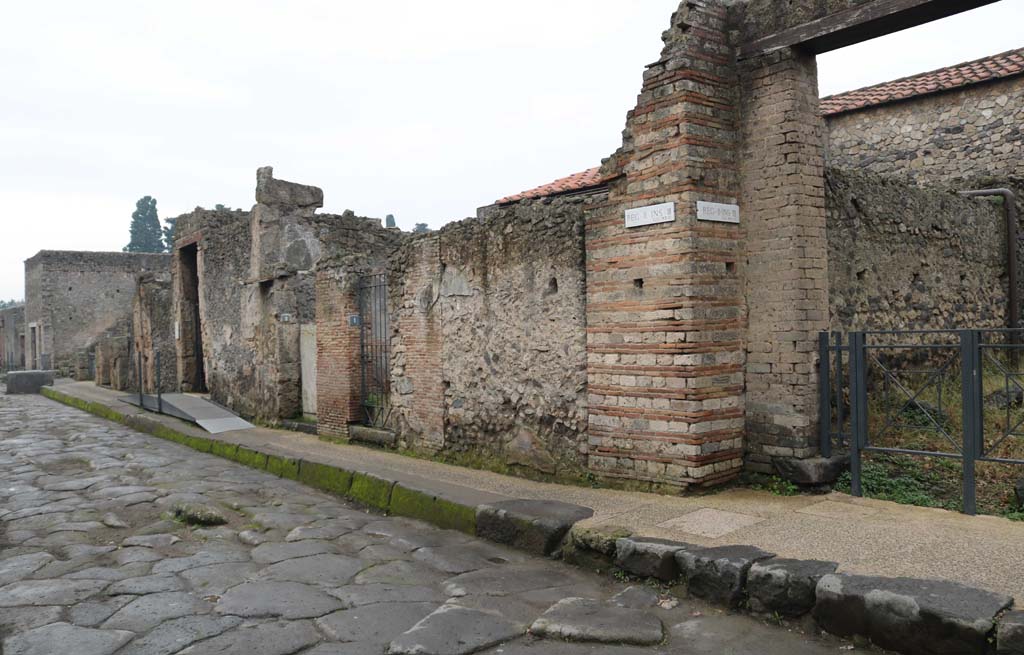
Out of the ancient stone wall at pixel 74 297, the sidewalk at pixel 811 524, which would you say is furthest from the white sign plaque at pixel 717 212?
the ancient stone wall at pixel 74 297

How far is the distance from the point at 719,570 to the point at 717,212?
283cm

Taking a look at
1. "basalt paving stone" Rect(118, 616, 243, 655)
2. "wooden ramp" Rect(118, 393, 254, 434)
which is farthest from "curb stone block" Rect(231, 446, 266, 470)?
"basalt paving stone" Rect(118, 616, 243, 655)

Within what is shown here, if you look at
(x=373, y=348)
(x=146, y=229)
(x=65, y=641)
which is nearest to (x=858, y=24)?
(x=65, y=641)

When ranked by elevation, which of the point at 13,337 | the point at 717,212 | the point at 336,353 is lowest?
the point at 336,353

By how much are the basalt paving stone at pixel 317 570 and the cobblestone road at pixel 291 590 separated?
0.06 feet

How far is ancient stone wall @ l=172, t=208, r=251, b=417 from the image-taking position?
39.9ft

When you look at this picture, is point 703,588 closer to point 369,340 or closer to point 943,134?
point 369,340

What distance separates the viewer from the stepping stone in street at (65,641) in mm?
3400

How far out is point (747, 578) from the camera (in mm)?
3850

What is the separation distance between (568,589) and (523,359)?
2866 mm

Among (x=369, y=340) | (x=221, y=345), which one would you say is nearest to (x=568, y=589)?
(x=369, y=340)

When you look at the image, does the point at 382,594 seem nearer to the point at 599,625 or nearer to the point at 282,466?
the point at 599,625

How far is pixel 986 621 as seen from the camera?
119 inches

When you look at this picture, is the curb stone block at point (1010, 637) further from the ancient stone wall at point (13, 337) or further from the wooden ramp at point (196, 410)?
the ancient stone wall at point (13, 337)
